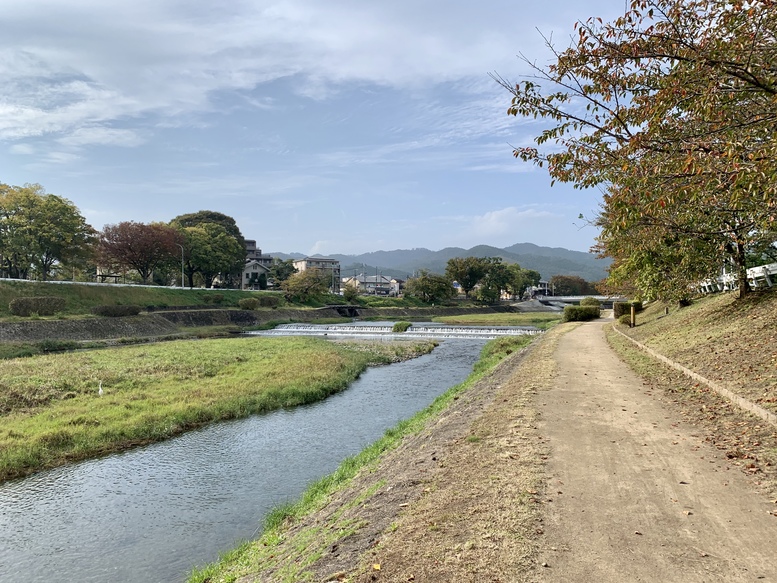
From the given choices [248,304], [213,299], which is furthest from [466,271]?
[213,299]

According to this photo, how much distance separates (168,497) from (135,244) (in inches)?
2392

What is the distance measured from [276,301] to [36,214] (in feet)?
95.3

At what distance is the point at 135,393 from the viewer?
1667cm

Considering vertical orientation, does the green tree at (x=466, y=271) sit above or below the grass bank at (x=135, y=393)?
above

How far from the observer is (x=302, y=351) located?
2870 cm

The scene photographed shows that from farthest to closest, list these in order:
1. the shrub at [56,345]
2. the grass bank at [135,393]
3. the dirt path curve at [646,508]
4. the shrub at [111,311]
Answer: the shrub at [111,311] → the shrub at [56,345] → the grass bank at [135,393] → the dirt path curve at [646,508]

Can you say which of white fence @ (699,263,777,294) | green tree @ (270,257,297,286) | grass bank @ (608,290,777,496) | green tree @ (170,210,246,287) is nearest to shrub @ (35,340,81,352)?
grass bank @ (608,290,777,496)

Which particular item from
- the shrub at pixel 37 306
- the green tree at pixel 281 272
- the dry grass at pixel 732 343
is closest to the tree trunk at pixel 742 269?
the dry grass at pixel 732 343

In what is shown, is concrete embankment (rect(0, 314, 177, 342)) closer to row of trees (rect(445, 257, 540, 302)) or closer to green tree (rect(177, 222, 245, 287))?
green tree (rect(177, 222, 245, 287))

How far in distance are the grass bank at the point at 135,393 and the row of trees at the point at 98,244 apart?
2958cm

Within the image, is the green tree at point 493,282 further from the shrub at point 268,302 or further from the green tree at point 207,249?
the green tree at point 207,249

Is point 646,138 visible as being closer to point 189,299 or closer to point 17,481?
point 17,481

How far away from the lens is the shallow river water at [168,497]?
711 centimetres

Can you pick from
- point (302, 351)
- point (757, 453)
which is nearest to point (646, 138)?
point (757, 453)
